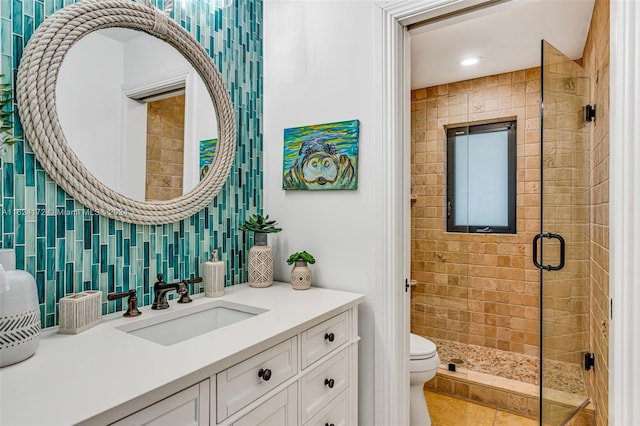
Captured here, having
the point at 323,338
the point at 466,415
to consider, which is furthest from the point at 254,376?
the point at 466,415

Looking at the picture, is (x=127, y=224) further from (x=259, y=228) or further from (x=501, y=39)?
(x=501, y=39)

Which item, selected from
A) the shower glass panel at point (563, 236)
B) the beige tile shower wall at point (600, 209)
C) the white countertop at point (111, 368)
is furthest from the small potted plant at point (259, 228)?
the beige tile shower wall at point (600, 209)

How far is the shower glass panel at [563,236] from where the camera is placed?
1.98 m

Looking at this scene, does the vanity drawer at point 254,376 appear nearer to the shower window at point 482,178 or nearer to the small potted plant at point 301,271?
the small potted plant at point 301,271

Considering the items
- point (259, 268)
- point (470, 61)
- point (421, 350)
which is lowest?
point (421, 350)

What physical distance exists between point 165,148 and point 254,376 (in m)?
0.97

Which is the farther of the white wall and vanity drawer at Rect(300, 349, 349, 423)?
the white wall

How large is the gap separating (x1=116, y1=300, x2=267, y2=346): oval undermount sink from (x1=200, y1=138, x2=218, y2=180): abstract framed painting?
1.87 ft

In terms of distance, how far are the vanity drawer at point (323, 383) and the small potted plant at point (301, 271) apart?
1.18 feet

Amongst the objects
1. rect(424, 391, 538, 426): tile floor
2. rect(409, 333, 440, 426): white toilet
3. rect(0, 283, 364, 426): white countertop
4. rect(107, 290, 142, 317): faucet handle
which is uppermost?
rect(107, 290, 142, 317): faucet handle

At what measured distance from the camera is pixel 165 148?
59.8 inches

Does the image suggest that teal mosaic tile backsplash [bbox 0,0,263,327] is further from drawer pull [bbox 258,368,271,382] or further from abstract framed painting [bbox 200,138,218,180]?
drawer pull [bbox 258,368,271,382]

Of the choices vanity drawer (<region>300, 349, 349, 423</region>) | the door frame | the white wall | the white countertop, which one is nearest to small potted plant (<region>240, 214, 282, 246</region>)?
the white wall

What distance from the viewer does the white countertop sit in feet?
2.29
